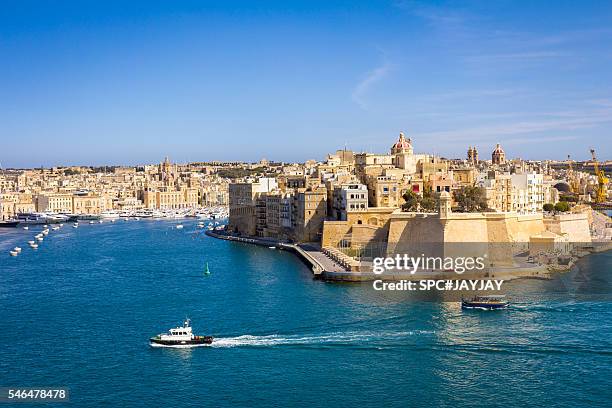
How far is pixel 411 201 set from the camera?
18625 millimetres

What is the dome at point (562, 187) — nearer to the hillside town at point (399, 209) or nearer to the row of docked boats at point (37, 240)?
the hillside town at point (399, 209)

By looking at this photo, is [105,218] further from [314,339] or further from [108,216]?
[314,339]

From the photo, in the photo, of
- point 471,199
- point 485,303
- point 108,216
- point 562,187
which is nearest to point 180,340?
point 485,303

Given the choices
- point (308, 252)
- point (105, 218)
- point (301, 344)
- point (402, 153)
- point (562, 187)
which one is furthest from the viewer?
point (105, 218)

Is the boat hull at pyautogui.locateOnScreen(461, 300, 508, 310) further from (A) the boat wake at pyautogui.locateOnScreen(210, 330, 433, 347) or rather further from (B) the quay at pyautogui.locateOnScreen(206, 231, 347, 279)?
(B) the quay at pyautogui.locateOnScreen(206, 231, 347, 279)

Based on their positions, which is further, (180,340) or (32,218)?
(32,218)

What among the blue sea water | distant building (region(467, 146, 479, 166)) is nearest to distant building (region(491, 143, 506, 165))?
distant building (region(467, 146, 479, 166))

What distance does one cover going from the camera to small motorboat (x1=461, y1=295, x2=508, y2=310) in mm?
11344

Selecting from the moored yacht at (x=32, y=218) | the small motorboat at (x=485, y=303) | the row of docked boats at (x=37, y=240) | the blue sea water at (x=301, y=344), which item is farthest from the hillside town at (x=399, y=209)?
the moored yacht at (x=32, y=218)

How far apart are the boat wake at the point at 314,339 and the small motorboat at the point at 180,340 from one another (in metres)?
0.15

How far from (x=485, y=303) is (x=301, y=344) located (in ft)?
11.2

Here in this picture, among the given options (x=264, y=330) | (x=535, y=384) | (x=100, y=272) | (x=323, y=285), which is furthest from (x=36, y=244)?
(x=535, y=384)

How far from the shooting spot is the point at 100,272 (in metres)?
16.1

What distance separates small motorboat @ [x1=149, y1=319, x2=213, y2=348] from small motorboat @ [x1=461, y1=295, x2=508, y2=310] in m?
4.25
